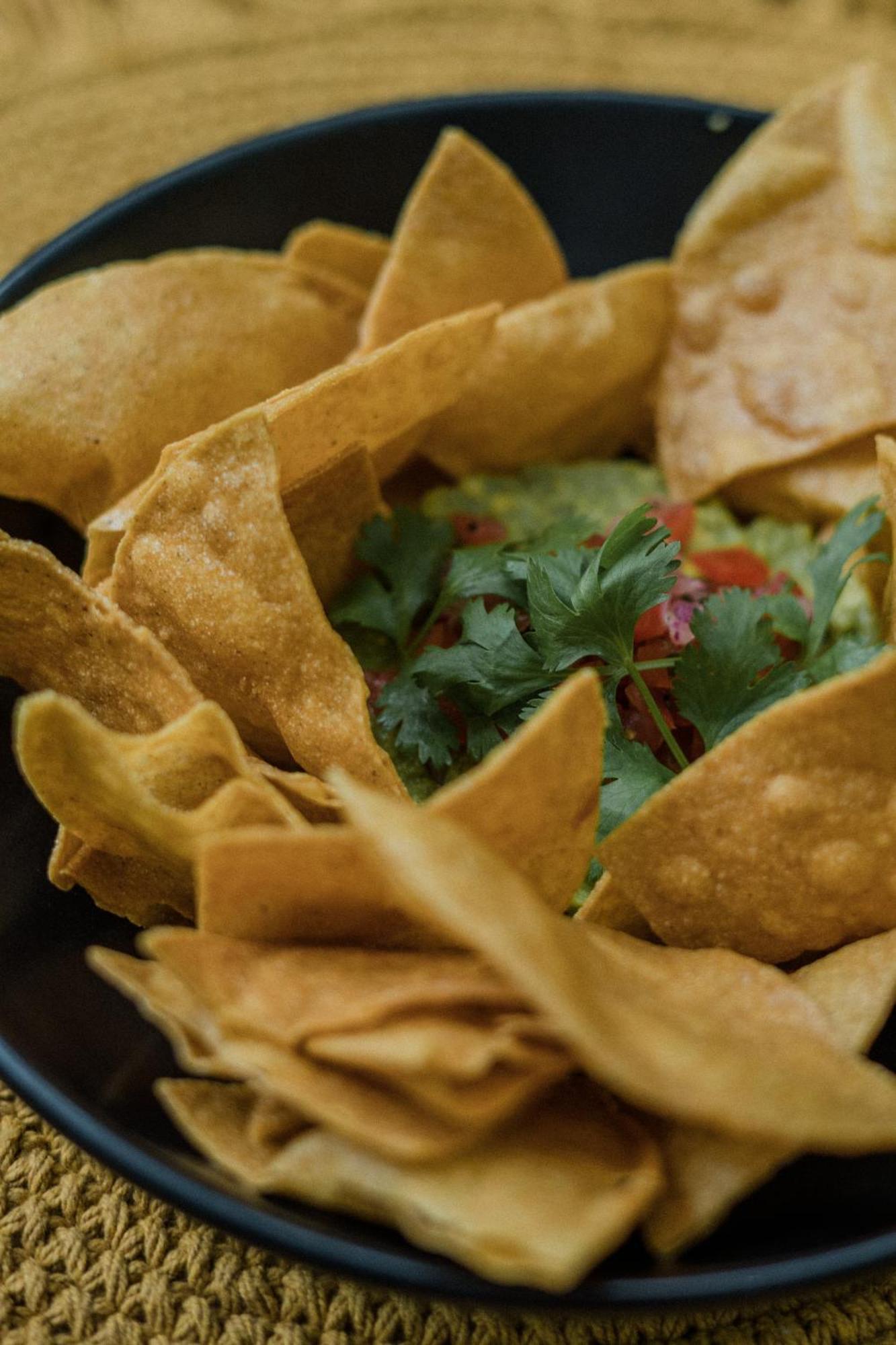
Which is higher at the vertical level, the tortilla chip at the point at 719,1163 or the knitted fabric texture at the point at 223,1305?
the tortilla chip at the point at 719,1163

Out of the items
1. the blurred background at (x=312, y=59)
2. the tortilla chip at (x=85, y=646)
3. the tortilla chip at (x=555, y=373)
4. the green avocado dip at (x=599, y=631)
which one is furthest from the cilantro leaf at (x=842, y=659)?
the blurred background at (x=312, y=59)

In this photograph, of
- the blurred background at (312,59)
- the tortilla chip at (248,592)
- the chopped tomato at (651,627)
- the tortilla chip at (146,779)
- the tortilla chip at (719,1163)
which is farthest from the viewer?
the blurred background at (312,59)

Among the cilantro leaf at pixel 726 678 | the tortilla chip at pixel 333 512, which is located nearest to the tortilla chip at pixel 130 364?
the tortilla chip at pixel 333 512

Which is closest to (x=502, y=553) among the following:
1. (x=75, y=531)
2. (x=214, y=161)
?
(x=75, y=531)

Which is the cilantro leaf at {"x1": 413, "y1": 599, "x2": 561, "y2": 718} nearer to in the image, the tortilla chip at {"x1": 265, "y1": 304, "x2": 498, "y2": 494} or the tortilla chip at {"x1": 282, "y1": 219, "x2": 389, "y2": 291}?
the tortilla chip at {"x1": 265, "y1": 304, "x2": 498, "y2": 494}

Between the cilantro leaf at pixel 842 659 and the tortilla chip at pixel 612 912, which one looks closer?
the tortilla chip at pixel 612 912

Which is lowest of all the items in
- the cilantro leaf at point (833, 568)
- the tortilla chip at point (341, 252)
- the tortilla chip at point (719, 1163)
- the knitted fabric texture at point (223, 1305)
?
the knitted fabric texture at point (223, 1305)

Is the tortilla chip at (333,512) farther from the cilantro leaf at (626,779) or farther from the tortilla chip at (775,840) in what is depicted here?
the tortilla chip at (775,840)

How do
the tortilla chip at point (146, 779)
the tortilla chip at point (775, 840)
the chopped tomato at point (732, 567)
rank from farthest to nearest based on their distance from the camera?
the chopped tomato at point (732, 567) → the tortilla chip at point (775, 840) → the tortilla chip at point (146, 779)
